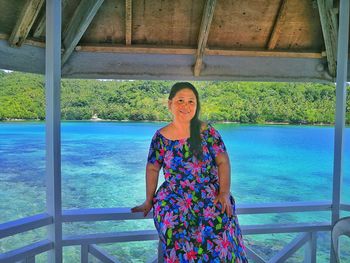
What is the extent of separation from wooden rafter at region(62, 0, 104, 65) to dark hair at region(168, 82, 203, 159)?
1.42 meters

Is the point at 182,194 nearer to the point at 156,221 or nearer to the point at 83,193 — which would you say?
the point at 156,221

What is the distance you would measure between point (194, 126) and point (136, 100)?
17.2ft

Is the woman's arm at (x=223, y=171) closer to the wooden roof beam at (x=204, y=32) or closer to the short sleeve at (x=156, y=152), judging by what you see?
the short sleeve at (x=156, y=152)

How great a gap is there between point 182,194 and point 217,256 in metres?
0.26

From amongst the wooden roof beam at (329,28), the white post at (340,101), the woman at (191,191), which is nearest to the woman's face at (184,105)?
the woman at (191,191)

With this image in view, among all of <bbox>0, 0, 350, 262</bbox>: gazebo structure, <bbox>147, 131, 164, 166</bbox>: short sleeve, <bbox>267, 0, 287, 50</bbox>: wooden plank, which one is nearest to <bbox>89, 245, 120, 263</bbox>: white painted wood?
<bbox>147, 131, 164, 166</bbox>: short sleeve

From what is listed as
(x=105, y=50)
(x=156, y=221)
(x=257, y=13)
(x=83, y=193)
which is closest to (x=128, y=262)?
(x=105, y=50)

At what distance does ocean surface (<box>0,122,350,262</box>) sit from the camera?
1008cm

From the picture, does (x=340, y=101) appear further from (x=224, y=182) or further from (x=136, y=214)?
(x=136, y=214)

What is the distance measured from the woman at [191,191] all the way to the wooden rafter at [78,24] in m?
1.47

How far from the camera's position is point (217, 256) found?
1298 millimetres

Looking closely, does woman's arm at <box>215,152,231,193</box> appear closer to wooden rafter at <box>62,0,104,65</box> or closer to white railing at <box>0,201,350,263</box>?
white railing at <box>0,201,350,263</box>

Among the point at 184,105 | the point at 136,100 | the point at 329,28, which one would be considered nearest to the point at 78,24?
the point at 184,105

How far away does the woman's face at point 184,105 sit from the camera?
4.69ft
